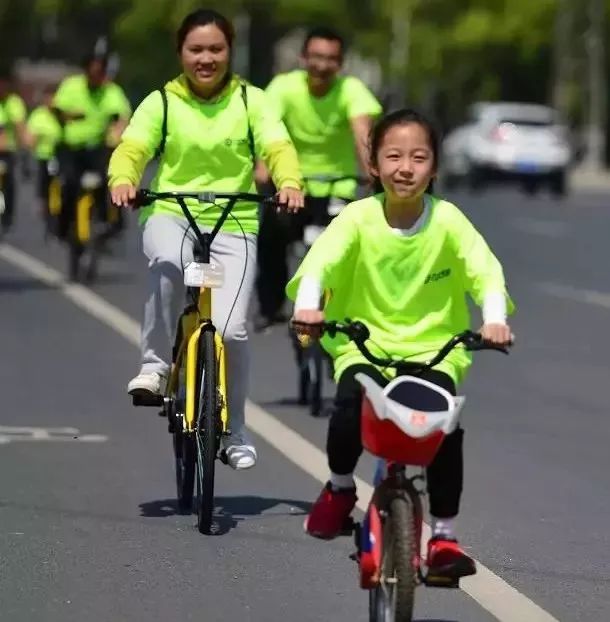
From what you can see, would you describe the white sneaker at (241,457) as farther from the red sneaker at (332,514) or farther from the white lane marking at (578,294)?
the white lane marking at (578,294)

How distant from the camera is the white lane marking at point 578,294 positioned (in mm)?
20469

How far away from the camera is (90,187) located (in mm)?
22266

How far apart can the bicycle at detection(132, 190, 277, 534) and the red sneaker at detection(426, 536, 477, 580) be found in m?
2.02

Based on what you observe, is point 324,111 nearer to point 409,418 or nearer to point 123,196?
point 123,196

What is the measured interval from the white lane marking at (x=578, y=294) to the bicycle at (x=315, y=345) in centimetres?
673

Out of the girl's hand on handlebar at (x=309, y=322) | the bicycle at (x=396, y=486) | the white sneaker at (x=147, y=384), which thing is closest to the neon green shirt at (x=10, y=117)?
the white sneaker at (x=147, y=384)

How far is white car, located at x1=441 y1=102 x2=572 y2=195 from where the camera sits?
49.8m

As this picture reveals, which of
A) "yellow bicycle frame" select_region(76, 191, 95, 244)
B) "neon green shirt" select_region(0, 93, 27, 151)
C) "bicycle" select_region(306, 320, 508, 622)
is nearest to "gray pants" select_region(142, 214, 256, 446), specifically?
"bicycle" select_region(306, 320, 508, 622)

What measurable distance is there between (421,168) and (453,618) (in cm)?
132

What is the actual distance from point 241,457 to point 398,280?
2.15 m

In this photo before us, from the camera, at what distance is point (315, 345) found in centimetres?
1245

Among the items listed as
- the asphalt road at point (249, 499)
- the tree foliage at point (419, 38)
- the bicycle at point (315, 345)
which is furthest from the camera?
the tree foliage at point (419, 38)

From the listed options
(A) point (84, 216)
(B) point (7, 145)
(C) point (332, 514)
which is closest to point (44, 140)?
(B) point (7, 145)

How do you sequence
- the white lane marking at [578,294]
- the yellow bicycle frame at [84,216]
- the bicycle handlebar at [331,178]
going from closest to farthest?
the bicycle handlebar at [331,178]
the white lane marking at [578,294]
the yellow bicycle frame at [84,216]
